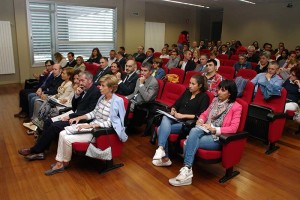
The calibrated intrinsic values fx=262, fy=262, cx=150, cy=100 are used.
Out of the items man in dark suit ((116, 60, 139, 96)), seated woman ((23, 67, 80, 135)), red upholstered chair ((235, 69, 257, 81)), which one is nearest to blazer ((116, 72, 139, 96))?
man in dark suit ((116, 60, 139, 96))

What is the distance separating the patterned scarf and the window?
712 centimetres

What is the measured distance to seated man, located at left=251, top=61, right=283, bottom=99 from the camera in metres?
3.58

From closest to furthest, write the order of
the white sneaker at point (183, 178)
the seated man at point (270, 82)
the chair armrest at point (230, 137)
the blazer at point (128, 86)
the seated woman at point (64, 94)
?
the chair armrest at point (230, 137)
the white sneaker at point (183, 178)
the seated man at point (270, 82)
the seated woman at point (64, 94)
the blazer at point (128, 86)

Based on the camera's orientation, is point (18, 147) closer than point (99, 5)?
Yes

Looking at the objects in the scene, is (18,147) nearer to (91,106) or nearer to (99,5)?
(91,106)

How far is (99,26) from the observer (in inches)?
391

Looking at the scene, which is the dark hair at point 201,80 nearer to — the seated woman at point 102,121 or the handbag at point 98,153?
the seated woman at point 102,121

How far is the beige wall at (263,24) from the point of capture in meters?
10.4

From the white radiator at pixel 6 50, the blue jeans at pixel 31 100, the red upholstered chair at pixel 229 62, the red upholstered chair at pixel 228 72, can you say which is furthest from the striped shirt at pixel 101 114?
the white radiator at pixel 6 50

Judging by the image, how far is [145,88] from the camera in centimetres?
392

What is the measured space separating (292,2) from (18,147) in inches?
424

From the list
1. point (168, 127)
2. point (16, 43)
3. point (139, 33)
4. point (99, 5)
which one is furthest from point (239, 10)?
point (168, 127)

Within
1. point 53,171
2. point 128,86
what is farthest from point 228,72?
point 53,171

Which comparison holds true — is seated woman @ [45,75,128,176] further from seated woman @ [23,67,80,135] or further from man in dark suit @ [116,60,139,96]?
man in dark suit @ [116,60,139,96]
